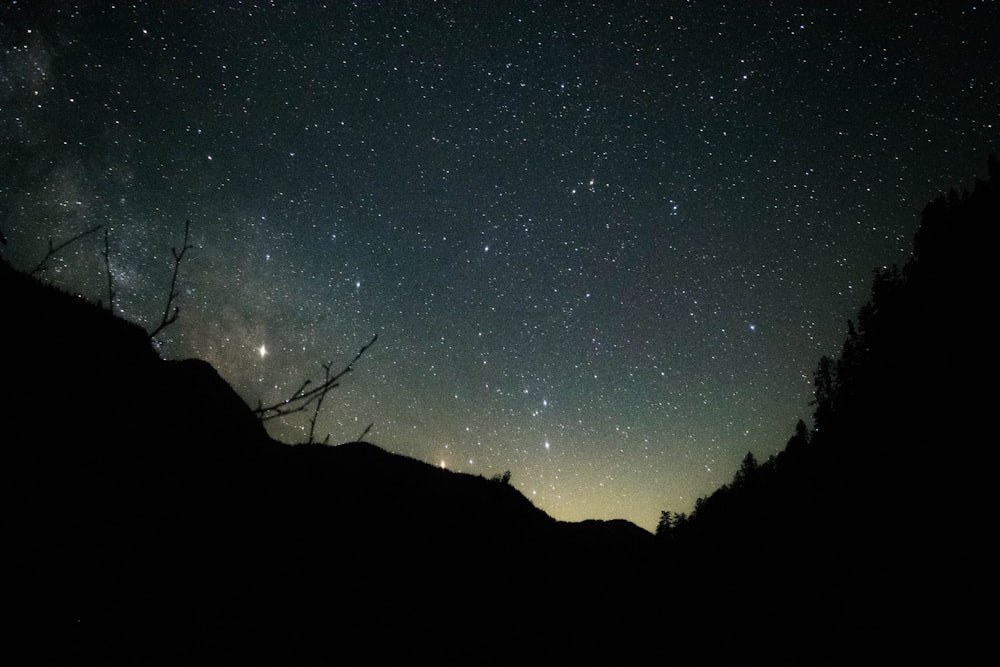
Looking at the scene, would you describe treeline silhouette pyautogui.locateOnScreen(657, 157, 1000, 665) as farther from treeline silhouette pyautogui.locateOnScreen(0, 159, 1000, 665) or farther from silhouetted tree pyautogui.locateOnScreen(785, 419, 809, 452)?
silhouetted tree pyautogui.locateOnScreen(785, 419, 809, 452)

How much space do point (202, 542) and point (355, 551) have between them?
306cm

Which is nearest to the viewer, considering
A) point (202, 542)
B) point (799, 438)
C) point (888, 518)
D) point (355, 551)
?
point (202, 542)

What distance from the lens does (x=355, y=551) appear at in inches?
322

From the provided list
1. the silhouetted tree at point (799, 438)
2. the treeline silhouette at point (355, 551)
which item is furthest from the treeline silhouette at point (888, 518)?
the silhouetted tree at point (799, 438)

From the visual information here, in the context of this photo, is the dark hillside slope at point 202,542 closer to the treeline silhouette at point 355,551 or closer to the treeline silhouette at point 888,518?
the treeline silhouette at point 355,551

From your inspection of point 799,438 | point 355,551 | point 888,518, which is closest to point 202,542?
point 355,551

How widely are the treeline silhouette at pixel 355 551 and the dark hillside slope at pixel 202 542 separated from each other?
1.2 inches

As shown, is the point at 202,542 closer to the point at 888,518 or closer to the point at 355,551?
the point at 355,551

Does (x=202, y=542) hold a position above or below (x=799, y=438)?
below

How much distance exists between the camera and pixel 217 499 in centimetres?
664

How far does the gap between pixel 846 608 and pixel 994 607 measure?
3006 mm

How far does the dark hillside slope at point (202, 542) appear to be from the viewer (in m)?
4.04

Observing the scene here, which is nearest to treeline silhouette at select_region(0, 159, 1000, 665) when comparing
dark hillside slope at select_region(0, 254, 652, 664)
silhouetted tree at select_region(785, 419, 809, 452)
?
dark hillside slope at select_region(0, 254, 652, 664)

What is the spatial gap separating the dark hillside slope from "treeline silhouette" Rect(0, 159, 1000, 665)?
3 cm
